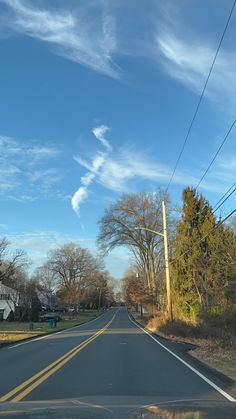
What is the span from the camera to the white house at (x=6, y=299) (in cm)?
9577

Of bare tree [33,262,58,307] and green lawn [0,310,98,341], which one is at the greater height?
bare tree [33,262,58,307]

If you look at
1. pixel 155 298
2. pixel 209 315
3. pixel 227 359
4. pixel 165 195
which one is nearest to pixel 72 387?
pixel 227 359

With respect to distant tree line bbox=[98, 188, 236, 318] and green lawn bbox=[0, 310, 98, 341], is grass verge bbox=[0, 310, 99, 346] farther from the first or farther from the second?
distant tree line bbox=[98, 188, 236, 318]

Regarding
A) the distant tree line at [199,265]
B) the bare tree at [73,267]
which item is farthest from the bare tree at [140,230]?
the bare tree at [73,267]

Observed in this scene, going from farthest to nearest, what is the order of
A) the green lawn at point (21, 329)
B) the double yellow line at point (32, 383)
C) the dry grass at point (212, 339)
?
the green lawn at point (21, 329) → the dry grass at point (212, 339) → the double yellow line at point (32, 383)

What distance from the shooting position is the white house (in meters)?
95.8

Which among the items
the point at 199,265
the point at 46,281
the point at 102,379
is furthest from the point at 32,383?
the point at 46,281

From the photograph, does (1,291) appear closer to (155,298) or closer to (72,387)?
(155,298)

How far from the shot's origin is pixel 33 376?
13867 millimetres

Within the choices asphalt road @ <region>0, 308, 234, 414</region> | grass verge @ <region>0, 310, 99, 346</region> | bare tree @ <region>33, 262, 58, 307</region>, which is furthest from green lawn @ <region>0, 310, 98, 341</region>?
bare tree @ <region>33, 262, 58, 307</region>

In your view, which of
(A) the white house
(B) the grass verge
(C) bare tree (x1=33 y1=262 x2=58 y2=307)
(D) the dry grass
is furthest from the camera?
(C) bare tree (x1=33 y1=262 x2=58 y2=307)

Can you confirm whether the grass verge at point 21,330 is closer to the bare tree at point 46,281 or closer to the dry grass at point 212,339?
Answer: the dry grass at point 212,339

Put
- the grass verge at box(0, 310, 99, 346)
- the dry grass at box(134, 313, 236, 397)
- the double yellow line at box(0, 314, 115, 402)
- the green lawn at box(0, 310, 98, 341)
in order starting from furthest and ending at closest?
the green lawn at box(0, 310, 98, 341) < the grass verge at box(0, 310, 99, 346) < the dry grass at box(134, 313, 236, 397) < the double yellow line at box(0, 314, 115, 402)

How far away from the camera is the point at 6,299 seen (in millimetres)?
101875
